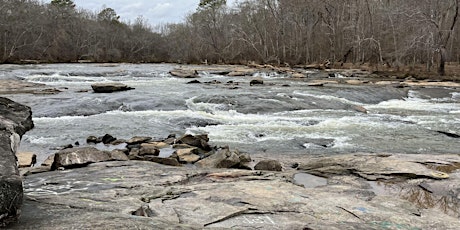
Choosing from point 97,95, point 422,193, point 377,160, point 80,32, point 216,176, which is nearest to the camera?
point 422,193

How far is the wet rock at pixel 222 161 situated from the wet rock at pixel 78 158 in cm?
155

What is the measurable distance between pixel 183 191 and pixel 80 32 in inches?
2179

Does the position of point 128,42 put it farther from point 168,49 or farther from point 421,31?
point 421,31

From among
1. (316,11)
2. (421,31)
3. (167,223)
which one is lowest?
(167,223)

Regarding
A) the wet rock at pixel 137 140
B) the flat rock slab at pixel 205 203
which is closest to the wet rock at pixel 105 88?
the wet rock at pixel 137 140

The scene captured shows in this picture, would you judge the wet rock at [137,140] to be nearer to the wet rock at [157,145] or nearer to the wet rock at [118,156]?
the wet rock at [157,145]

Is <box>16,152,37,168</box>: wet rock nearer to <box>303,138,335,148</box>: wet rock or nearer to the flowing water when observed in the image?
the flowing water

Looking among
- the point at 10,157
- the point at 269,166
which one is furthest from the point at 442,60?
the point at 10,157

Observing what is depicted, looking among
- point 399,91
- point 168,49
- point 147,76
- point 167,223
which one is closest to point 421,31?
point 399,91

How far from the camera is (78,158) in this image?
22.0 feet

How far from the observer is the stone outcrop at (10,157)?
282 centimetres

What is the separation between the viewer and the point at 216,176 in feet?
19.5

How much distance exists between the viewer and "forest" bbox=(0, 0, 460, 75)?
3988cm

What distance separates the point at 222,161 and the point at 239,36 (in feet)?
139
